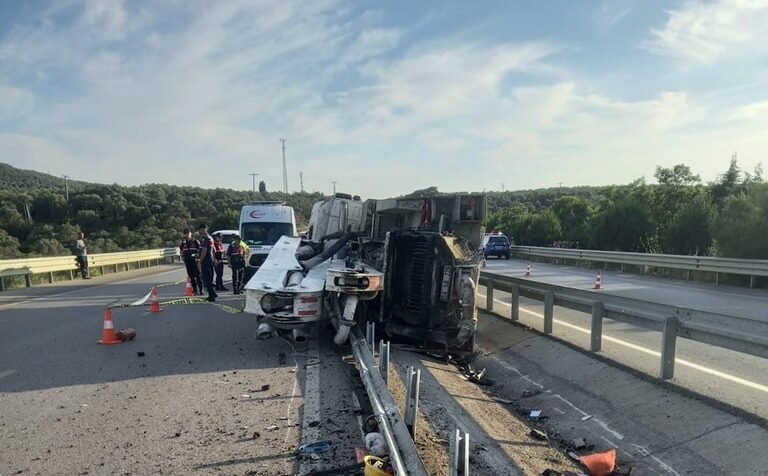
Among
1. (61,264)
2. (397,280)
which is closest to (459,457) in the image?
(397,280)

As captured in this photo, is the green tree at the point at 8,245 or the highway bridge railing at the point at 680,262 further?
the green tree at the point at 8,245

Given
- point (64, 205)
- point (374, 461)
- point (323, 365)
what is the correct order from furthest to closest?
point (64, 205) → point (323, 365) → point (374, 461)

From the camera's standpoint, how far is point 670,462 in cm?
405

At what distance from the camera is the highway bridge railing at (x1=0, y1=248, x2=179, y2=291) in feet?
56.4

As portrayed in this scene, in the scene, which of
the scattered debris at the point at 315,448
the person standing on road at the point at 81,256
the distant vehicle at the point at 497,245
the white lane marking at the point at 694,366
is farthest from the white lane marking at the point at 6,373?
the distant vehicle at the point at 497,245

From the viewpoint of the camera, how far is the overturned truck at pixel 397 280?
23.4ft

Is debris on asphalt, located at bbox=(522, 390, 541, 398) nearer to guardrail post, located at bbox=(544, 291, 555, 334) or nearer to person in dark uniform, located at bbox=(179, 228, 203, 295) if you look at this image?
guardrail post, located at bbox=(544, 291, 555, 334)

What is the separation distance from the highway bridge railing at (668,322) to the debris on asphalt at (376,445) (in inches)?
120

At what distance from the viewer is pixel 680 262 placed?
17.8 metres

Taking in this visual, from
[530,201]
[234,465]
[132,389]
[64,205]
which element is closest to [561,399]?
[234,465]

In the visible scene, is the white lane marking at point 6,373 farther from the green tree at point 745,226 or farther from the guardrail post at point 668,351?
the green tree at point 745,226

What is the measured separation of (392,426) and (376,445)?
213 mm

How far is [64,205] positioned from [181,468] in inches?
2111

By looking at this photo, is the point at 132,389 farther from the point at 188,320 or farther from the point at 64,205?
the point at 64,205
